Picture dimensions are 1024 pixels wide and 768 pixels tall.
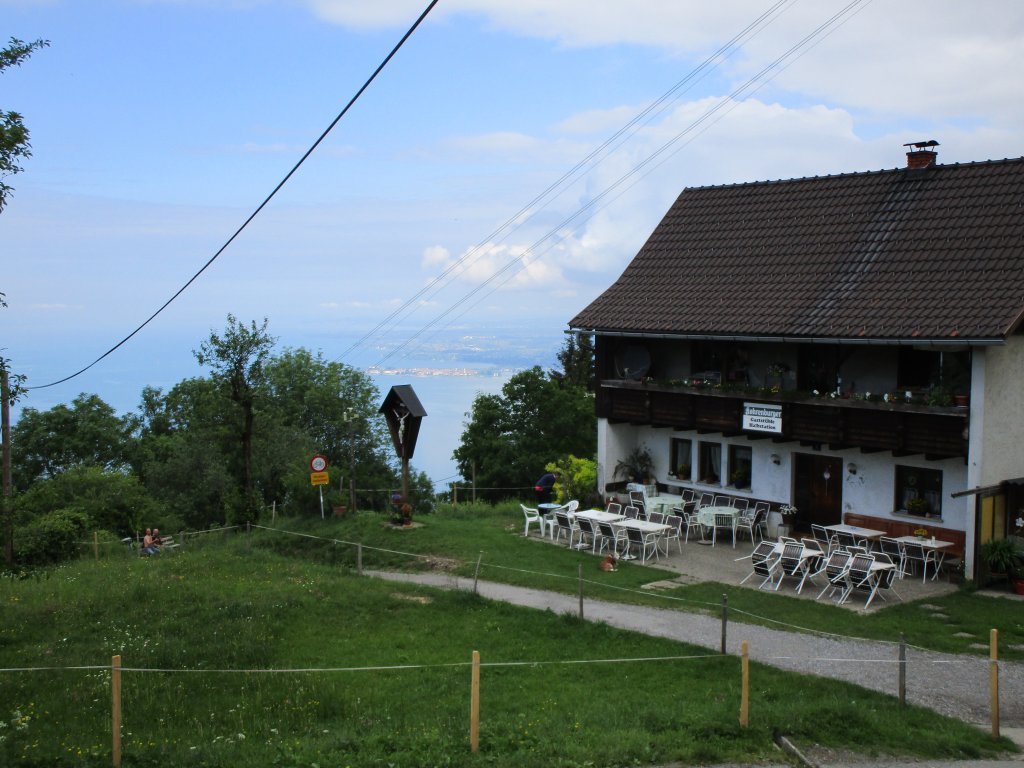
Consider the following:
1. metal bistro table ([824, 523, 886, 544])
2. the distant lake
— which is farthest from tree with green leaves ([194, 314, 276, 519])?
metal bistro table ([824, 523, 886, 544])

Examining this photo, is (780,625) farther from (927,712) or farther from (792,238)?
(792,238)

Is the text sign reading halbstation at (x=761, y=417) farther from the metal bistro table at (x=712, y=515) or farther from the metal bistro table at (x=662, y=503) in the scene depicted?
the metal bistro table at (x=662, y=503)

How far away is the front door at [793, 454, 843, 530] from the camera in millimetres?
22812

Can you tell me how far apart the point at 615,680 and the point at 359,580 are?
8362 mm

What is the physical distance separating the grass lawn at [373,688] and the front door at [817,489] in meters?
6.32

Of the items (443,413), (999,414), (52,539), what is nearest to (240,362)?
(52,539)

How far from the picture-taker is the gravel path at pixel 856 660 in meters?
12.0

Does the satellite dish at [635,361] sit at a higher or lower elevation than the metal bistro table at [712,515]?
higher

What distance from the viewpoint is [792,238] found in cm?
2559

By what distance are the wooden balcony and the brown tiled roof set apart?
1.55 meters

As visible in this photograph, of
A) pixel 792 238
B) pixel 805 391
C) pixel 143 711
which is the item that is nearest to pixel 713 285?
pixel 792 238

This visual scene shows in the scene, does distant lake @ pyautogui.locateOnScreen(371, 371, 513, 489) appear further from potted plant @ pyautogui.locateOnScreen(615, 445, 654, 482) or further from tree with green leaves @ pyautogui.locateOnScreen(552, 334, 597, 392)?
potted plant @ pyautogui.locateOnScreen(615, 445, 654, 482)

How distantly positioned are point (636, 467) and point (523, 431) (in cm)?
2084

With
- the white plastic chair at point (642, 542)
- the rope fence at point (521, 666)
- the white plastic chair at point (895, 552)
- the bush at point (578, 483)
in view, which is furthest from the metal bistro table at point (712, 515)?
the rope fence at point (521, 666)
